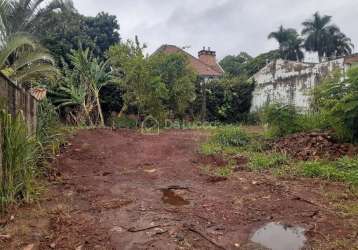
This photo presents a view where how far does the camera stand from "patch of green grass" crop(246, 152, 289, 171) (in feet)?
19.2

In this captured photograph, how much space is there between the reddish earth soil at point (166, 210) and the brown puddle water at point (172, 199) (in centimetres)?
1

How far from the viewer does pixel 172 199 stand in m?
4.21

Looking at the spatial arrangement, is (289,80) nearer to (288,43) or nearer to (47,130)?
(47,130)

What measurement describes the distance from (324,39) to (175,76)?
1065 inches

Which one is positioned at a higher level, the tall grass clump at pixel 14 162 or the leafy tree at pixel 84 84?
the leafy tree at pixel 84 84

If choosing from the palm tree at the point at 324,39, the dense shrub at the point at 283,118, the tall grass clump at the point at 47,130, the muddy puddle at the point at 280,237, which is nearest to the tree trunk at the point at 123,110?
the dense shrub at the point at 283,118

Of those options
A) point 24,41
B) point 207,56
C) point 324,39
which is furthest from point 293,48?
point 24,41

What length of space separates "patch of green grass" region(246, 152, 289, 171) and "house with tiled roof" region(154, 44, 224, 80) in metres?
16.0

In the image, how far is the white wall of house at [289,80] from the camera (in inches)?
570

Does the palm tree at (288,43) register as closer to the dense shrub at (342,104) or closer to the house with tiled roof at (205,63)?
the house with tiled roof at (205,63)

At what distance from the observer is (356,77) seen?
21.4ft

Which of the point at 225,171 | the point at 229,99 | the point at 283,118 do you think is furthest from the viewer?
the point at 229,99

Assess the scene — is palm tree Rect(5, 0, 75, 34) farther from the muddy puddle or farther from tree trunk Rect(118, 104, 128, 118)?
the muddy puddle

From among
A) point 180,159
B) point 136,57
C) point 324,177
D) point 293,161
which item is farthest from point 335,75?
point 136,57
